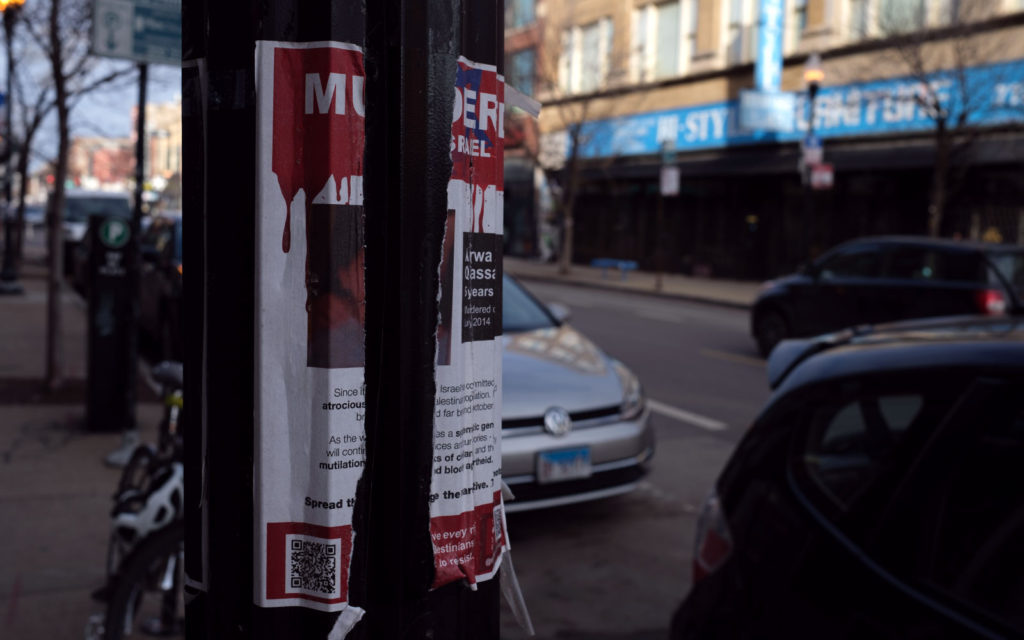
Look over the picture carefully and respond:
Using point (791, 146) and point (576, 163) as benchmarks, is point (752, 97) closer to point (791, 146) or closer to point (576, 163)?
point (791, 146)

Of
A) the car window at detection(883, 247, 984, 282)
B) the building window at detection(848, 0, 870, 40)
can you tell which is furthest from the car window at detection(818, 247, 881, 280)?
the building window at detection(848, 0, 870, 40)

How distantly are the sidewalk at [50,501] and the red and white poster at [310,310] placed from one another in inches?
141

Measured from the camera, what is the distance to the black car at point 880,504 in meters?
2.13

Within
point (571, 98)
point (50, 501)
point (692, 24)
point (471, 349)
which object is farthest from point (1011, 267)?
point (692, 24)

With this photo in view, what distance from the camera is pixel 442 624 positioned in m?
1.31

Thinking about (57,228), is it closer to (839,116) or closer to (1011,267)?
(1011,267)

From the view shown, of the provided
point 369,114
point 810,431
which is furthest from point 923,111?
point 369,114

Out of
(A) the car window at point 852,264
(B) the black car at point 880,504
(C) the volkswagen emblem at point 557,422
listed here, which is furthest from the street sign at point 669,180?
(B) the black car at point 880,504

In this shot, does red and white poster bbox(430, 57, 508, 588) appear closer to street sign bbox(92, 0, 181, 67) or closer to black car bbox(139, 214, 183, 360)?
street sign bbox(92, 0, 181, 67)

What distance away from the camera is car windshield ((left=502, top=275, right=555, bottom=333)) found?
730cm

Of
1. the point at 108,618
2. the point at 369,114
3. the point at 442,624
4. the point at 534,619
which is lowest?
the point at 534,619

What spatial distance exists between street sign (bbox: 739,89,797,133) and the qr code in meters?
27.5

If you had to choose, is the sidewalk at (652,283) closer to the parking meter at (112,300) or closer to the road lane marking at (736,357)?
the road lane marking at (736,357)

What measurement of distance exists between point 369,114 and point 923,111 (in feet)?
79.9
